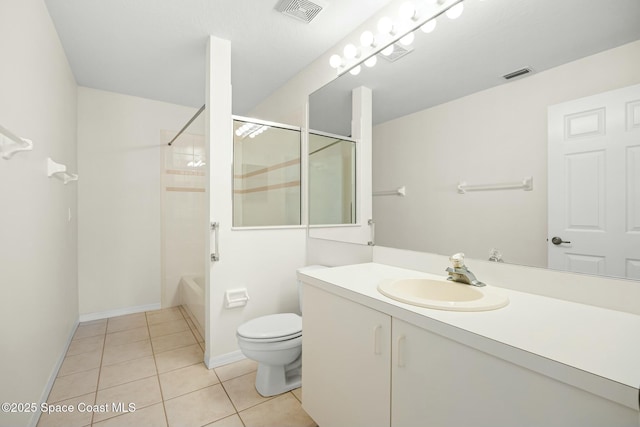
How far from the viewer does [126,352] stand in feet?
7.45

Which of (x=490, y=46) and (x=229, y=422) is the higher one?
(x=490, y=46)

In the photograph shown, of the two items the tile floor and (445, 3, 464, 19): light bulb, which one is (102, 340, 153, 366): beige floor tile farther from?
(445, 3, 464, 19): light bulb

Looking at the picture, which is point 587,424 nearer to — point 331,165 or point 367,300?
point 367,300

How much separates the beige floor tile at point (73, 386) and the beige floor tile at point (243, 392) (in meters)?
0.85

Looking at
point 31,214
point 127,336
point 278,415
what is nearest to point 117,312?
point 127,336

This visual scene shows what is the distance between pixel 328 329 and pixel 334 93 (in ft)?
5.51

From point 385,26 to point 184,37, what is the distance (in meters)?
1.47

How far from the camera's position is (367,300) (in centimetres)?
109

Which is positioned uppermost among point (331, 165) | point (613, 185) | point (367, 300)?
point (331, 165)

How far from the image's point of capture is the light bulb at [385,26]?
170cm

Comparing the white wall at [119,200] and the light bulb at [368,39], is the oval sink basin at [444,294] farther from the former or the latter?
the white wall at [119,200]

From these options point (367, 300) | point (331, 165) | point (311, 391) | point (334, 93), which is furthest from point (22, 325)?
point (334, 93)

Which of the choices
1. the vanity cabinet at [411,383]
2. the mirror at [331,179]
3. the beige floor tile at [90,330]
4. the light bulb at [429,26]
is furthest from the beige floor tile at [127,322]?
the light bulb at [429,26]

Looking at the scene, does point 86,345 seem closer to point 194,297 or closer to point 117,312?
point 117,312
